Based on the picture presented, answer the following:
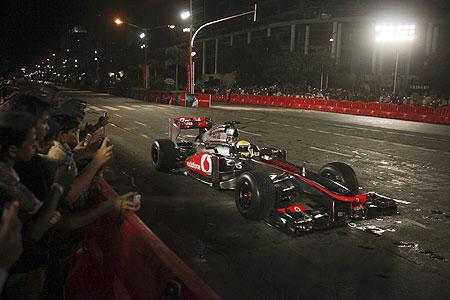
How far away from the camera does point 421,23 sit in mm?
57812

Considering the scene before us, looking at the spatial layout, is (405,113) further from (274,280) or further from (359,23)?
(359,23)

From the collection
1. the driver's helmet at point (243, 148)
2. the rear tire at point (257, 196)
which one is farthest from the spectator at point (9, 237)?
the driver's helmet at point (243, 148)

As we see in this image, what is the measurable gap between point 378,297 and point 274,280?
1022 millimetres

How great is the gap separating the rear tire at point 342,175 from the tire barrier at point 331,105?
17220 mm

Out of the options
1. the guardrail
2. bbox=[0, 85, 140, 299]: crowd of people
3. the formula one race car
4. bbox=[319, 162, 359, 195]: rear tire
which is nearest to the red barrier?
the guardrail

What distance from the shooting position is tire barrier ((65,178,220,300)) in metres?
2.32

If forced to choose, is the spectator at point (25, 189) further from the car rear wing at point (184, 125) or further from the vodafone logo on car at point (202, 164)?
the car rear wing at point (184, 125)

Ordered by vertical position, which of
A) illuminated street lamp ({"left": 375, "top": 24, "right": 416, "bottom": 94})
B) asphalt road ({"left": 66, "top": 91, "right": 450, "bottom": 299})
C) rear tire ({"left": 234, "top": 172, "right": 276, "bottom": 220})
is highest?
illuminated street lamp ({"left": 375, "top": 24, "right": 416, "bottom": 94})

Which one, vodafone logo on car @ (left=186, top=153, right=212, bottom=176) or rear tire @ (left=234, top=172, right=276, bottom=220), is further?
vodafone logo on car @ (left=186, top=153, right=212, bottom=176)

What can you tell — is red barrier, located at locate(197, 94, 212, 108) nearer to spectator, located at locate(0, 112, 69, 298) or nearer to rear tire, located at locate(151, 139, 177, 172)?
rear tire, located at locate(151, 139, 177, 172)

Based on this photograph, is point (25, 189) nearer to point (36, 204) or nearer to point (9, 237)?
point (36, 204)

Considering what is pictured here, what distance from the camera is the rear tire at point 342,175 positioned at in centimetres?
700

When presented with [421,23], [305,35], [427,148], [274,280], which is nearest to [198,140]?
[274,280]

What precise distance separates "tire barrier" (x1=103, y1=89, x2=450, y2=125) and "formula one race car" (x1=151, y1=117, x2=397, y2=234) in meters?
17.4
